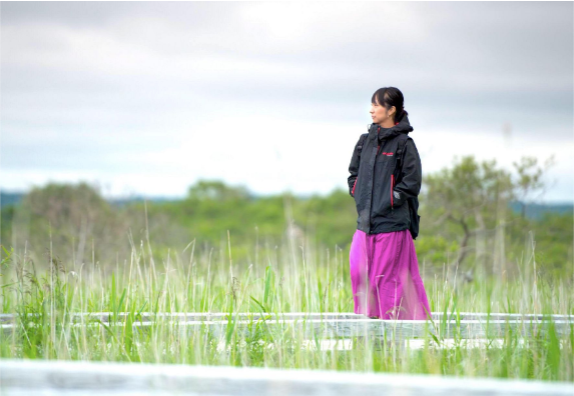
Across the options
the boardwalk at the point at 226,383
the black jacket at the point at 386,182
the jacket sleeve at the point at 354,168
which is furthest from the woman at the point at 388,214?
the boardwalk at the point at 226,383

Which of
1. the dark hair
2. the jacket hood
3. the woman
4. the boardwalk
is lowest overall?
the boardwalk

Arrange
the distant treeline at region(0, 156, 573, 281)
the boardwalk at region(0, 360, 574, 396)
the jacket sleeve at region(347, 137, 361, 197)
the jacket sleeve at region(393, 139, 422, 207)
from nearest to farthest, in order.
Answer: the boardwalk at region(0, 360, 574, 396) → the jacket sleeve at region(393, 139, 422, 207) → the jacket sleeve at region(347, 137, 361, 197) → the distant treeline at region(0, 156, 573, 281)

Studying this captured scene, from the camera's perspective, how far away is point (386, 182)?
3.84 meters

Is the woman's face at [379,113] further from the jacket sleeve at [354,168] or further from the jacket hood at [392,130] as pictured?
the jacket sleeve at [354,168]

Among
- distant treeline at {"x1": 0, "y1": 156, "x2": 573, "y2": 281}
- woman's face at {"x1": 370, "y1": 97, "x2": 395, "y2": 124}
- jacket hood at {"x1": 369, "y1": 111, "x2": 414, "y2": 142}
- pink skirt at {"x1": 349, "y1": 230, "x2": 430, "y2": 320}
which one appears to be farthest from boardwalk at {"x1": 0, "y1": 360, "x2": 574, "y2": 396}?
woman's face at {"x1": 370, "y1": 97, "x2": 395, "y2": 124}

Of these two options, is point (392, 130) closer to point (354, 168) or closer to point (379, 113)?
point (379, 113)

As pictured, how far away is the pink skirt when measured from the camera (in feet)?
12.5

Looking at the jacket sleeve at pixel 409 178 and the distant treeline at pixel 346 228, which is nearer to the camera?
the jacket sleeve at pixel 409 178

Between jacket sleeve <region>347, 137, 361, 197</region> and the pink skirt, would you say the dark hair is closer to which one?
jacket sleeve <region>347, 137, 361, 197</region>

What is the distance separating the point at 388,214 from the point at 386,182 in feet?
0.69

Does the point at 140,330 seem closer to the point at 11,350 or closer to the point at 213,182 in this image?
the point at 11,350

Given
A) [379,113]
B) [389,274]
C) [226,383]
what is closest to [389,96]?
[379,113]

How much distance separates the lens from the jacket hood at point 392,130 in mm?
3826

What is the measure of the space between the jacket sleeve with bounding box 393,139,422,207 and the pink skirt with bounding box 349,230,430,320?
251 millimetres
